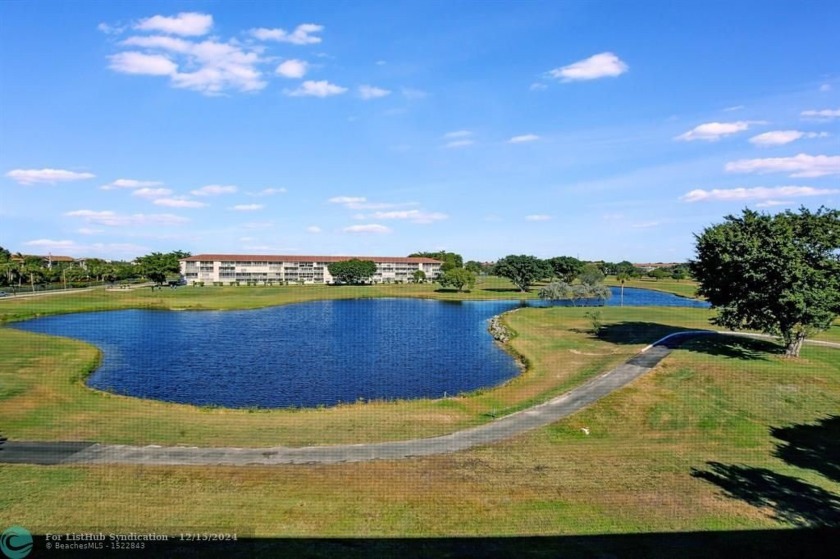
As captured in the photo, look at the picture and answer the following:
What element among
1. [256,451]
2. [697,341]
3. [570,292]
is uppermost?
[570,292]

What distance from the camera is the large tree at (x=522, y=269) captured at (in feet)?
545

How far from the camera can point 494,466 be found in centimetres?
2559

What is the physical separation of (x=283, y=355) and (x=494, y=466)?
1638 inches

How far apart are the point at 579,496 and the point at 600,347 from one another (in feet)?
135

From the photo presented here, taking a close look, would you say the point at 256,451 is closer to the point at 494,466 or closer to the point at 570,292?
the point at 494,466

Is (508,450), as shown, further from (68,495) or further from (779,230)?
(779,230)

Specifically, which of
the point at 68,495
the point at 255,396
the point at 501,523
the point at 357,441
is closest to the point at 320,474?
the point at 357,441

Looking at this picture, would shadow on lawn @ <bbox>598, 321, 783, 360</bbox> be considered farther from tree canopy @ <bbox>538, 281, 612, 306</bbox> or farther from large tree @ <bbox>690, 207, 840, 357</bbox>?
tree canopy @ <bbox>538, 281, 612, 306</bbox>

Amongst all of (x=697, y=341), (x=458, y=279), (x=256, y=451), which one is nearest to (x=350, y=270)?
(x=458, y=279)

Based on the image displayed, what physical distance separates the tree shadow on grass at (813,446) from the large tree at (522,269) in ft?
433

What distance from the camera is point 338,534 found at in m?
18.9

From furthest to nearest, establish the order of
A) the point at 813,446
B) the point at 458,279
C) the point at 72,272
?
1. the point at 72,272
2. the point at 458,279
3. the point at 813,446

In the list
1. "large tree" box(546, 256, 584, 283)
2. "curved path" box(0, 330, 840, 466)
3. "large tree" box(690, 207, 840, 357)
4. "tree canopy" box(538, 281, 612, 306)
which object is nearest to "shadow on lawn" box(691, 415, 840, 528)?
"curved path" box(0, 330, 840, 466)

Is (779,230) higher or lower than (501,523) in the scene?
higher
